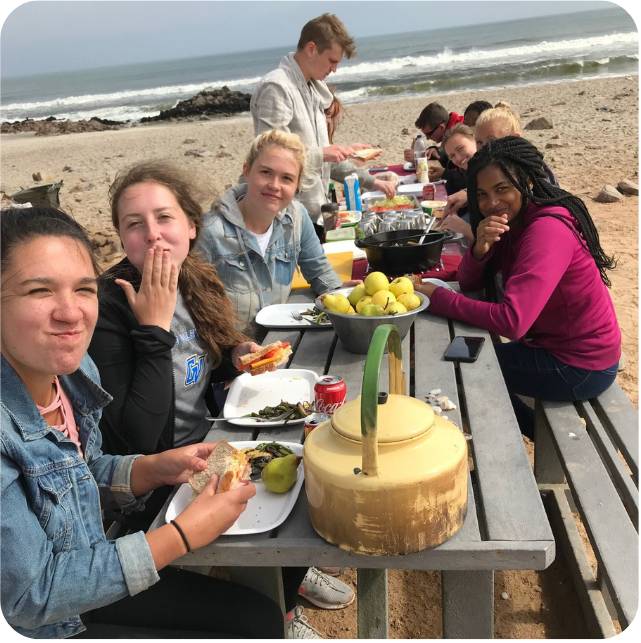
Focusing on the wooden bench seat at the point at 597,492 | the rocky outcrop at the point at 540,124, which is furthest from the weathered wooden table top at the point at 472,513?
the rocky outcrop at the point at 540,124

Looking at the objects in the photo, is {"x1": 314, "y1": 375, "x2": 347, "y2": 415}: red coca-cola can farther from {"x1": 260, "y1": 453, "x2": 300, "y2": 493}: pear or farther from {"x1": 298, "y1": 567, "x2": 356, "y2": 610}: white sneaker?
{"x1": 298, "y1": 567, "x2": 356, "y2": 610}: white sneaker

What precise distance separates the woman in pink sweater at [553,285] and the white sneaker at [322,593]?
121cm

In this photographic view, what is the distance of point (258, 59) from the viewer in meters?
63.6

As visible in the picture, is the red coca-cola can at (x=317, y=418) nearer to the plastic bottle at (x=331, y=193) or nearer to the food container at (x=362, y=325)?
the food container at (x=362, y=325)

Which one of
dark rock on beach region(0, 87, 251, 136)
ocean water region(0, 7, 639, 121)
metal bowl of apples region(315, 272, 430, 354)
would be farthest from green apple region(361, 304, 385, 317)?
dark rock on beach region(0, 87, 251, 136)

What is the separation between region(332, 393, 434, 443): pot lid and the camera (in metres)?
1.41

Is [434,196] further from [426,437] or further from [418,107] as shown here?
[418,107]

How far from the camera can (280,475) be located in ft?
5.58

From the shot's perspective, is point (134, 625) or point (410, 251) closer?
point (134, 625)

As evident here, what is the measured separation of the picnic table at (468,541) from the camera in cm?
147

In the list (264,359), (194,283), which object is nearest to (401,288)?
(264,359)

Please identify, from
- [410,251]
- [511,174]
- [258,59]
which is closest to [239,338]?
[410,251]

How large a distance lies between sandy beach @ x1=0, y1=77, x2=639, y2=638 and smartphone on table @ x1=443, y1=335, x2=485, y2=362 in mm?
1100

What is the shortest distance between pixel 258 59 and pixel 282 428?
219ft
